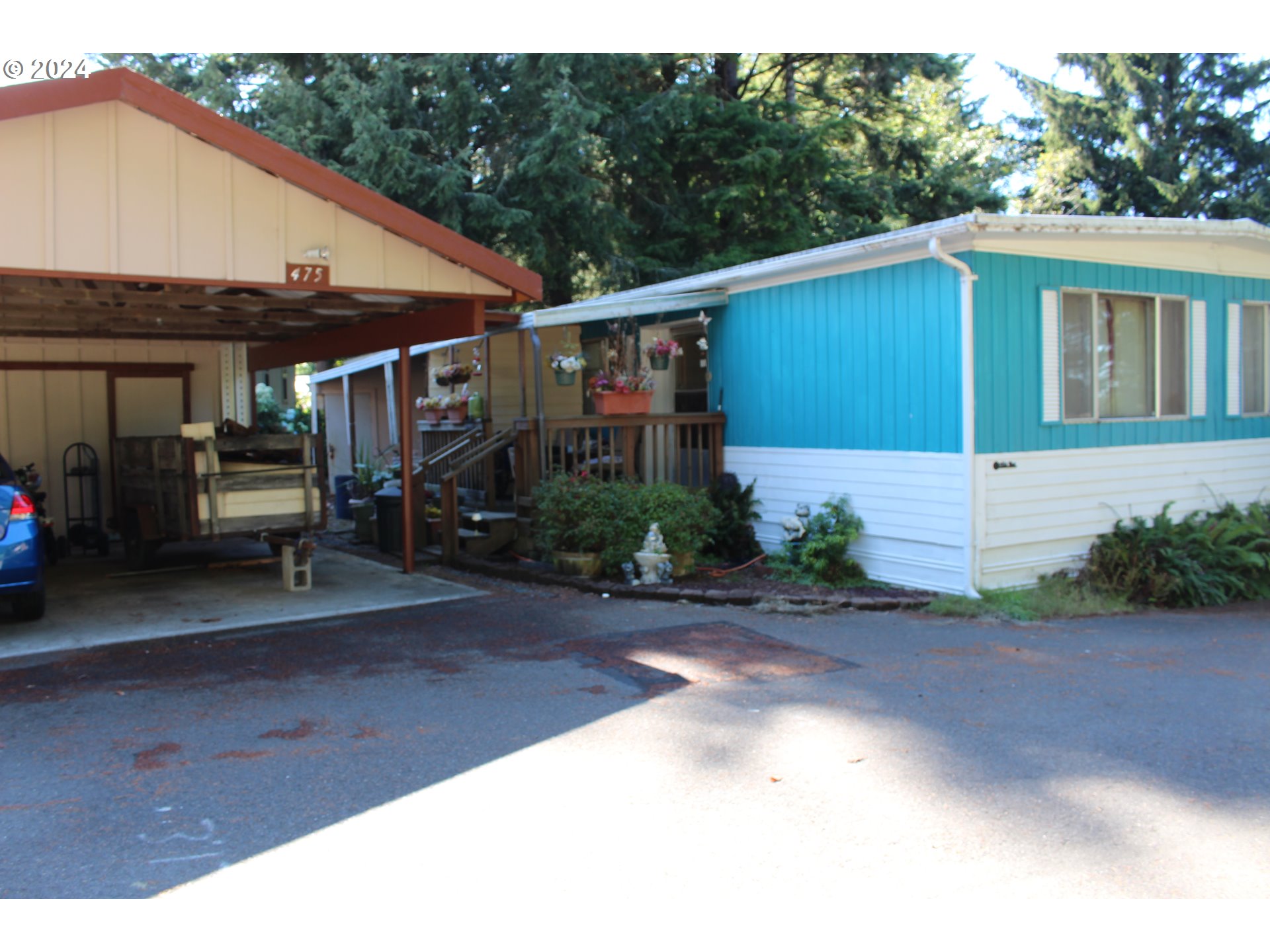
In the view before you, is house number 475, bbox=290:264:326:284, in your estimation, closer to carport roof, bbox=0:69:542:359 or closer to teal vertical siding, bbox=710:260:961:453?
carport roof, bbox=0:69:542:359

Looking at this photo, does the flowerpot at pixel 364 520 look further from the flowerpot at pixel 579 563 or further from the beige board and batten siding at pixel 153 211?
the beige board and batten siding at pixel 153 211

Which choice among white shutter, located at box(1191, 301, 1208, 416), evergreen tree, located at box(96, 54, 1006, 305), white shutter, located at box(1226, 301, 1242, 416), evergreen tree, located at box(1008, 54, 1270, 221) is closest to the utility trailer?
evergreen tree, located at box(96, 54, 1006, 305)

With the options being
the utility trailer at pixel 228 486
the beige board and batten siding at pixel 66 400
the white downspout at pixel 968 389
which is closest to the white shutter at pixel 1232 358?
the white downspout at pixel 968 389

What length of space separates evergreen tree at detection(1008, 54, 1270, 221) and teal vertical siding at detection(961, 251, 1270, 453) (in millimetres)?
15471

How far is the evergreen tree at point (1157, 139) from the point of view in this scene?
72.7ft

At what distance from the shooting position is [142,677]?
6070mm

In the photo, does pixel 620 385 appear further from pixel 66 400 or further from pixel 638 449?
pixel 66 400

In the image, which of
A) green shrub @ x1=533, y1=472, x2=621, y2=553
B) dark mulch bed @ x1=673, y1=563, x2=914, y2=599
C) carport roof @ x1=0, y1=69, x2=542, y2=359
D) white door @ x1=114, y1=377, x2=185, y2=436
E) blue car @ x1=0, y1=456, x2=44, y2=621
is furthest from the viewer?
white door @ x1=114, y1=377, x2=185, y2=436

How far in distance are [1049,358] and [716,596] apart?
3688 mm

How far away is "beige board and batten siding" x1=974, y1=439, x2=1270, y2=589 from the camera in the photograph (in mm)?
8336

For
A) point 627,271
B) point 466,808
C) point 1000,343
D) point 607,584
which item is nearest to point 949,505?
point 1000,343

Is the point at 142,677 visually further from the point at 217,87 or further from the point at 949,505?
the point at 217,87

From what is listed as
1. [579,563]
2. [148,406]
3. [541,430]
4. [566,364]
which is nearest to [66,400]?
[148,406]

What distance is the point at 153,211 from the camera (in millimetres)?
6633
